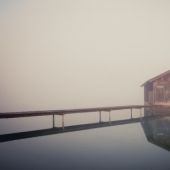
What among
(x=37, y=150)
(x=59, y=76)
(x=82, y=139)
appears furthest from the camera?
(x=59, y=76)

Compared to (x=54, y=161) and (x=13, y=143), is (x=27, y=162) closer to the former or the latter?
(x=54, y=161)

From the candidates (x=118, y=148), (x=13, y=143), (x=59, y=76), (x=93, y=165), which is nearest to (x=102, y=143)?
(x=118, y=148)

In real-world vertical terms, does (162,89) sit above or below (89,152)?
above

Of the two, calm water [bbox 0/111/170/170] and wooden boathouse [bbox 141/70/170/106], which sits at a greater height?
wooden boathouse [bbox 141/70/170/106]

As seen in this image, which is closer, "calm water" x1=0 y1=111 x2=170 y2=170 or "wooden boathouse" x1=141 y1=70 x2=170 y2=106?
"calm water" x1=0 y1=111 x2=170 y2=170

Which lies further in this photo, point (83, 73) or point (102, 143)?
point (83, 73)

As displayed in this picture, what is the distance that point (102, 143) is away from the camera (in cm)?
934

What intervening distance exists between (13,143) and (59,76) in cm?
12612

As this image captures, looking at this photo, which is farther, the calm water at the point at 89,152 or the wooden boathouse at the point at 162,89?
the wooden boathouse at the point at 162,89

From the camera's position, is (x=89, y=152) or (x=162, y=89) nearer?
(x=89, y=152)

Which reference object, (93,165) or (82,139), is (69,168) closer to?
(93,165)

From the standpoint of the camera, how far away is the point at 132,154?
7422 millimetres

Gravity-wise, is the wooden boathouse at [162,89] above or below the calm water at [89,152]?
above

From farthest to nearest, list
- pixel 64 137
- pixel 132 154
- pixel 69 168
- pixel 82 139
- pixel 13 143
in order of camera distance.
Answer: pixel 64 137
pixel 82 139
pixel 13 143
pixel 132 154
pixel 69 168
